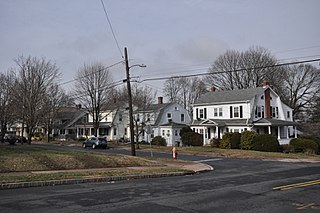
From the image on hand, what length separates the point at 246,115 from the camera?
4959cm

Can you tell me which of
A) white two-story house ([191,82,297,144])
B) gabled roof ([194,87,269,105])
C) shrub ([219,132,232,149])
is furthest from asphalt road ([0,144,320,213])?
gabled roof ([194,87,269,105])

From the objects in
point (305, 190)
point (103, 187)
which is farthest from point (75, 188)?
point (305, 190)

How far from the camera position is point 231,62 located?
71.2 m

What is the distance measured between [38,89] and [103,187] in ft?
105

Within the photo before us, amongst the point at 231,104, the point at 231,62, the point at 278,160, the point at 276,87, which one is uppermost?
the point at 231,62

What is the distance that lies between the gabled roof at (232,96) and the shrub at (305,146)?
1020 cm

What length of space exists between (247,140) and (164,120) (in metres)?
22.4

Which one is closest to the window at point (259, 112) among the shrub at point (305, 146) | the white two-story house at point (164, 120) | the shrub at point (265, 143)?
the shrub at point (265, 143)

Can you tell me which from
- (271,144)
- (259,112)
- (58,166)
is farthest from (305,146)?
(58,166)

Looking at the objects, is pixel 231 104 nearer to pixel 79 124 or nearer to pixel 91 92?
pixel 91 92

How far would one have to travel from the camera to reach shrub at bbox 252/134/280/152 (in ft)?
134

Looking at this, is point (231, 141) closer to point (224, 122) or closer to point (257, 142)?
point (257, 142)

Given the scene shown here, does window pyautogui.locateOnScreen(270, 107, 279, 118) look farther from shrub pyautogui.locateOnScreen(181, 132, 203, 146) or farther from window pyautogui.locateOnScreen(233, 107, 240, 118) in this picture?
shrub pyautogui.locateOnScreen(181, 132, 203, 146)

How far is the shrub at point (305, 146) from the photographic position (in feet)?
132
